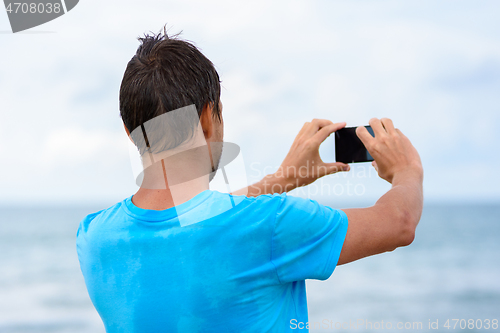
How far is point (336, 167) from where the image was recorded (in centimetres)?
153

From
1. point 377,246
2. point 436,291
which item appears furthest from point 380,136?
point 436,291

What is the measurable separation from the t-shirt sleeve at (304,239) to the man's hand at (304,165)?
0.52 meters

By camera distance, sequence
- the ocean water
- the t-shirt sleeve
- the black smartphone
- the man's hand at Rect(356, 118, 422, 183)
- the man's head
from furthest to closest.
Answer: the ocean water
the black smartphone
the man's hand at Rect(356, 118, 422, 183)
the man's head
the t-shirt sleeve

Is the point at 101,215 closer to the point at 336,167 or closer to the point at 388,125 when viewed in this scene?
the point at 336,167

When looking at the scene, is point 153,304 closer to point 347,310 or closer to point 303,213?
point 303,213

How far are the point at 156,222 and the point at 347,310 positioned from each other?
36.6 ft

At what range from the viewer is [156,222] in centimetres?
105

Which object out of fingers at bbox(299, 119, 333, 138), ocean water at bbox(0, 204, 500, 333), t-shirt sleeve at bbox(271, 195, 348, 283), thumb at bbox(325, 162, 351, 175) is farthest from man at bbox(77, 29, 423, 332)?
ocean water at bbox(0, 204, 500, 333)

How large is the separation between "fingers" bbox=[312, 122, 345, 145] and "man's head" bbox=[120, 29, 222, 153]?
467mm

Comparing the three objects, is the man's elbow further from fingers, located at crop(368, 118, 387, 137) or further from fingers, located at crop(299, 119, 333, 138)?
fingers, located at crop(299, 119, 333, 138)

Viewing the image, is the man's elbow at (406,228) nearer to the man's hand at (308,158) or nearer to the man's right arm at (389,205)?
the man's right arm at (389,205)

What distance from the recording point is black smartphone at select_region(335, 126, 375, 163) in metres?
1.43

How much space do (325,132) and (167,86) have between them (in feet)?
2.13

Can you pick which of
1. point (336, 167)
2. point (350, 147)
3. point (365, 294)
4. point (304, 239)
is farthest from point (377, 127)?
point (365, 294)
